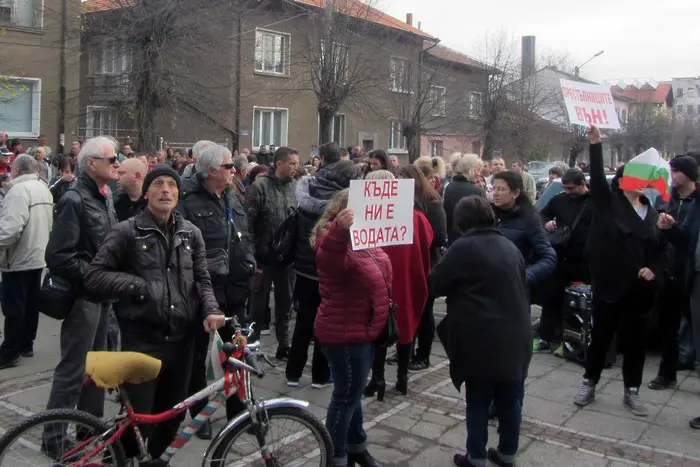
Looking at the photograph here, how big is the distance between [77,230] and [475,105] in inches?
1185

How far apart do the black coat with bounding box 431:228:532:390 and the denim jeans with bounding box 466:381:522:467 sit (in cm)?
10

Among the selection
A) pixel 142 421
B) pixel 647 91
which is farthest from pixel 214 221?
pixel 647 91

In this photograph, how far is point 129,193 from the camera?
5.39m

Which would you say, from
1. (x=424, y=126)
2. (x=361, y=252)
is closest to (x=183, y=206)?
(x=361, y=252)

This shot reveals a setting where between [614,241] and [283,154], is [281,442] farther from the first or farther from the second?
[283,154]

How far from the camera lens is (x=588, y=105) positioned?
6.01m

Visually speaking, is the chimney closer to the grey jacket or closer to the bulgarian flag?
the bulgarian flag

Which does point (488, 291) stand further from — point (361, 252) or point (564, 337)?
point (564, 337)

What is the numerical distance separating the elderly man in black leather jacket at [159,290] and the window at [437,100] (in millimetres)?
25422

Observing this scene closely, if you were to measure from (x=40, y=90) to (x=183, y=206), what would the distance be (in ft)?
67.6

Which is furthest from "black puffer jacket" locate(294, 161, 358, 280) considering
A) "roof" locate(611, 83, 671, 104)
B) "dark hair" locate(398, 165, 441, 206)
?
"roof" locate(611, 83, 671, 104)

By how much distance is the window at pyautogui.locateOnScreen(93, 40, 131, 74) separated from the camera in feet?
69.9

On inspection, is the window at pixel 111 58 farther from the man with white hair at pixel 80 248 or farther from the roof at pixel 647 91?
the roof at pixel 647 91

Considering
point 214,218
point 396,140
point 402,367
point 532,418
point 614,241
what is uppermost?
point 396,140
